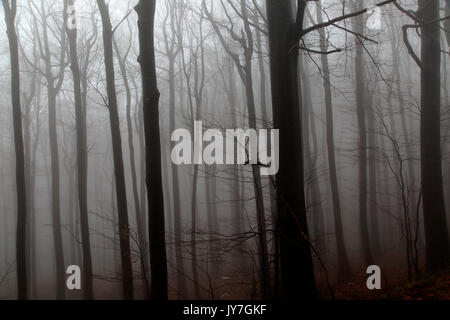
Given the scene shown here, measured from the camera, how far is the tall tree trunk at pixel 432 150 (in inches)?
233

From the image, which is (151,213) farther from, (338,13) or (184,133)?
(338,13)

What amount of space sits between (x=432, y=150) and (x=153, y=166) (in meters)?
5.00

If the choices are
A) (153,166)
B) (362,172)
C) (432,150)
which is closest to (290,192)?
(153,166)

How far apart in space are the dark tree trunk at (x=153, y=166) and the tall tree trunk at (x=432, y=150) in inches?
185

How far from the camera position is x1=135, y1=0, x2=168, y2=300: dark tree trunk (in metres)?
4.23

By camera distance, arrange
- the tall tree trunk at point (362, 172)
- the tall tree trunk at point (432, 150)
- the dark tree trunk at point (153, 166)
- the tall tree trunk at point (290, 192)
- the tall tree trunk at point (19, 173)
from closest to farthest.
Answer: the tall tree trunk at point (290, 192)
the dark tree trunk at point (153, 166)
the tall tree trunk at point (432, 150)
the tall tree trunk at point (19, 173)
the tall tree trunk at point (362, 172)

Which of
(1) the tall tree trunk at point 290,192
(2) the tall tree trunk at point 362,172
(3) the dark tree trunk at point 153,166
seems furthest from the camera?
(2) the tall tree trunk at point 362,172

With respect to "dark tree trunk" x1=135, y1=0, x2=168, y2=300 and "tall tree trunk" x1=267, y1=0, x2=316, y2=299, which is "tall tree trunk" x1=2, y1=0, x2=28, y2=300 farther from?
"tall tree trunk" x1=267, y1=0, x2=316, y2=299

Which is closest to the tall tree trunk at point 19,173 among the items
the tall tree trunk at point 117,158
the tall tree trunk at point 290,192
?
the tall tree trunk at point 117,158

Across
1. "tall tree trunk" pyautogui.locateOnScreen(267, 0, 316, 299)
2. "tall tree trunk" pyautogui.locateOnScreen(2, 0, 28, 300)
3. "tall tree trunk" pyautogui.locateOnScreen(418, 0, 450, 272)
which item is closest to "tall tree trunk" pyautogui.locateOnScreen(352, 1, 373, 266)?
"tall tree trunk" pyautogui.locateOnScreen(418, 0, 450, 272)

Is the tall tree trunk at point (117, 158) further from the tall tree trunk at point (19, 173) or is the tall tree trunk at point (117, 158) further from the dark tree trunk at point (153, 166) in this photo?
the dark tree trunk at point (153, 166)

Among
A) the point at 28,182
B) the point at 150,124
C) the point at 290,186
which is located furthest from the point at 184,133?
the point at 28,182

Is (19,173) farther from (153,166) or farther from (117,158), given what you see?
(153,166)

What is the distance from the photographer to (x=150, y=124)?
428 cm
